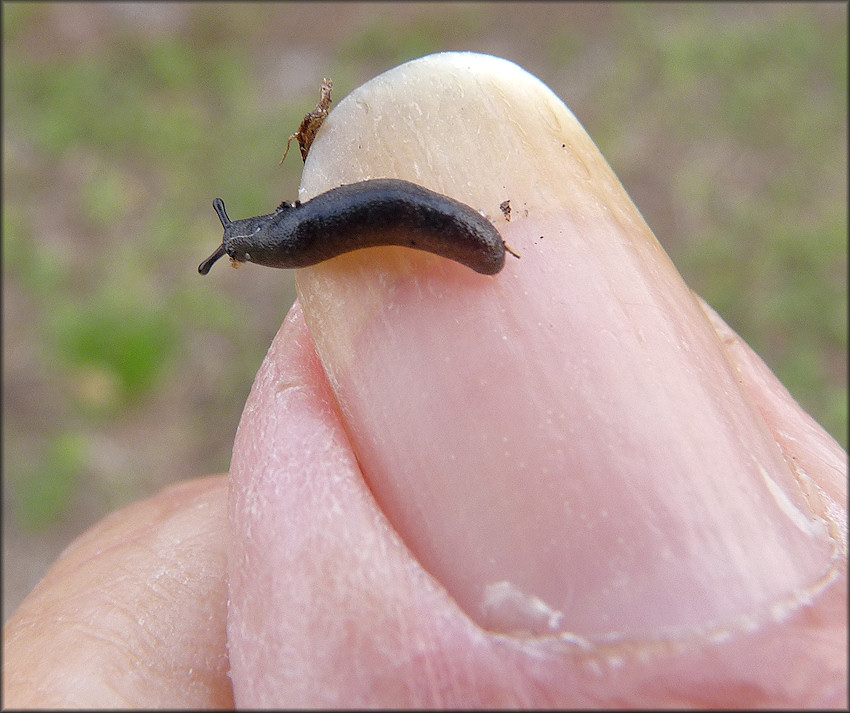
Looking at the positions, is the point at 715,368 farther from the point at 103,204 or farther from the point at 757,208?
the point at 103,204

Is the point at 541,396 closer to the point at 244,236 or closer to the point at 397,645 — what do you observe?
the point at 397,645

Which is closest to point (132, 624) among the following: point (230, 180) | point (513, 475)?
point (513, 475)

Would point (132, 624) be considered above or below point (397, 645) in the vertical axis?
above

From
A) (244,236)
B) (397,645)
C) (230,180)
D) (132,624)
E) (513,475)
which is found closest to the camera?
(397,645)

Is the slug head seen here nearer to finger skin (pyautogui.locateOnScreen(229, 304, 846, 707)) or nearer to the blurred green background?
finger skin (pyautogui.locateOnScreen(229, 304, 846, 707))

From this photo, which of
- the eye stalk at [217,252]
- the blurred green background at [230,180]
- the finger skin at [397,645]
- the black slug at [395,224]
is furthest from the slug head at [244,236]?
the blurred green background at [230,180]

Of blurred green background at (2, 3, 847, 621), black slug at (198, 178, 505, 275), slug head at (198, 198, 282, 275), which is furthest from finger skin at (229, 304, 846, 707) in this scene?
blurred green background at (2, 3, 847, 621)

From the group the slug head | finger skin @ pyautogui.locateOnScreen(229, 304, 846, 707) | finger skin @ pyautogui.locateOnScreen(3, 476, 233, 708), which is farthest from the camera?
the slug head
